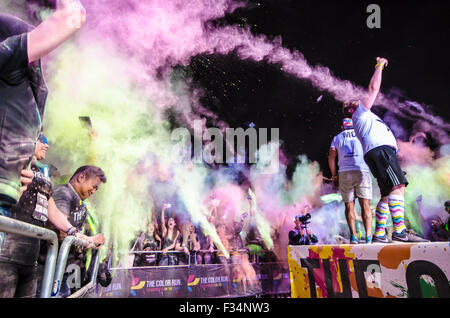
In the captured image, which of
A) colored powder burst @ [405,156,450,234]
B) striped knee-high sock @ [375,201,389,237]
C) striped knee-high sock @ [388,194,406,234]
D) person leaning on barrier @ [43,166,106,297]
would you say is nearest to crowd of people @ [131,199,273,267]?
person leaning on barrier @ [43,166,106,297]

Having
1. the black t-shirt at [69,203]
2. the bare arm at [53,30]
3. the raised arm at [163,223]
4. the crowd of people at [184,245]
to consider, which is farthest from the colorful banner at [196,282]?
the bare arm at [53,30]

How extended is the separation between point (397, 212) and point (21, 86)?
146 inches

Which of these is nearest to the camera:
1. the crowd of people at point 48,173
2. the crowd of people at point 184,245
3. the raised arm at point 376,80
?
the crowd of people at point 48,173

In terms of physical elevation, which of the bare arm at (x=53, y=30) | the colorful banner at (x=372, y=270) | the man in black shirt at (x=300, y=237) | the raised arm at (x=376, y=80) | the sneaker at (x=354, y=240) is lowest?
the colorful banner at (x=372, y=270)

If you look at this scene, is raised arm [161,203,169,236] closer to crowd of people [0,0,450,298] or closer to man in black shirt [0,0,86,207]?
crowd of people [0,0,450,298]

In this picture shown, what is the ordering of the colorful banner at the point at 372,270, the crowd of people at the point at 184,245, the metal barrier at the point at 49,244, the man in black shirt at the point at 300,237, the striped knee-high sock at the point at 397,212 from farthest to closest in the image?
1. the crowd of people at the point at 184,245
2. the man in black shirt at the point at 300,237
3. the striped knee-high sock at the point at 397,212
4. the colorful banner at the point at 372,270
5. the metal barrier at the point at 49,244

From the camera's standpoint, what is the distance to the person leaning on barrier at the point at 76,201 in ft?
10.3

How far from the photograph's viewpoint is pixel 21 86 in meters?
1.61

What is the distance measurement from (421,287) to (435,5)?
28.2 feet

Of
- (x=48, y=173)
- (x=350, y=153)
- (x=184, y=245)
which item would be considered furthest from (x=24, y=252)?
(x=184, y=245)

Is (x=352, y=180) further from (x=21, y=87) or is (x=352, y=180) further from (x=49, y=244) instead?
(x=21, y=87)

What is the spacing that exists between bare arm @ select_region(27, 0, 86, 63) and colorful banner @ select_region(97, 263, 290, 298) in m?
4.73

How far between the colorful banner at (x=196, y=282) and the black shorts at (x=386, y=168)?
4.82 metres

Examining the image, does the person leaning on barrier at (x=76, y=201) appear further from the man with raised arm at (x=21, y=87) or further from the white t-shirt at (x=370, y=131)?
the white t-shirt at (x=370, y=131)
